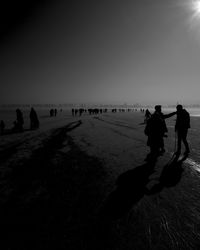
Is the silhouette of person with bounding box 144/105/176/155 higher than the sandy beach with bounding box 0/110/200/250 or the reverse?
higher

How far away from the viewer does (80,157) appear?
7176 millimetres

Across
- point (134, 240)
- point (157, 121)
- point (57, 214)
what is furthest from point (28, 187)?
point (157, 121)

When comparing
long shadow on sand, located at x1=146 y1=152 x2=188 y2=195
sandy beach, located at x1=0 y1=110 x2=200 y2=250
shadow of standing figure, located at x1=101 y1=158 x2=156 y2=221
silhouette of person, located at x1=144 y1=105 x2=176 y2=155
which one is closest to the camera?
sandy beach, located at x1=0 y1=110 x2=200 y2=250

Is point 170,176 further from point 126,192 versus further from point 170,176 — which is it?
point 126,192

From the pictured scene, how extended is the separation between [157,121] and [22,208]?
5.85 m

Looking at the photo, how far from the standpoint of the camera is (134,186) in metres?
4.43

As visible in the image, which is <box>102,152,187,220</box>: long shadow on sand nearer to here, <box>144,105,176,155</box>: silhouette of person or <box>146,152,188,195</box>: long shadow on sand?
<box>146,152,188,195</box>: long shadow on sand

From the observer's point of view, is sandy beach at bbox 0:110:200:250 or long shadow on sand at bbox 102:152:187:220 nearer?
sandy beach at bbox 0:110:200:250

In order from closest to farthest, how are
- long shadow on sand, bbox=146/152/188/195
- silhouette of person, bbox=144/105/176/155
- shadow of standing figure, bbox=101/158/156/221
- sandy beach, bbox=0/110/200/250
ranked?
1. sandy beach, bbox=0/110/200/250
2. shadow of standing figure, bbox=101/158/156/221
3. long shadow on sand, bbox=146/152/188/195
4. silhouette of person, bbox=144/105/176/155

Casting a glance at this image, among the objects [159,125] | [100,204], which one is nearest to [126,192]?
[100,204]

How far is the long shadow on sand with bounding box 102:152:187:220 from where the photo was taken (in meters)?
3.41

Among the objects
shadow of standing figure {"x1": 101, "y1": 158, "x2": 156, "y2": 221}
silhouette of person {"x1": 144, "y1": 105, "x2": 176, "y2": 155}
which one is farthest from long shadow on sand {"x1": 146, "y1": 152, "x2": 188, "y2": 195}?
silhouette of person {"x1": 144, "y1": 105, "x2": 176, "y2": 155}

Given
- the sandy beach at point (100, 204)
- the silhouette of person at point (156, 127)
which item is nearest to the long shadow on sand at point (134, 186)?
the sandy beach at point (100, 204)

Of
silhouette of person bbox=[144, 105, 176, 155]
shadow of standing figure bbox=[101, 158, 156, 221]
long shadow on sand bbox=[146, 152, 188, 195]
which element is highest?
silhouette of person bbox=[144, 105, 176, 155]
